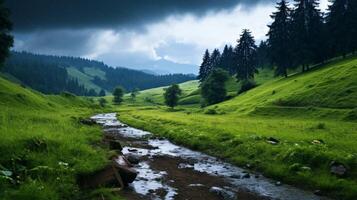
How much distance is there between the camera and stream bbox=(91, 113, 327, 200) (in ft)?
62.8

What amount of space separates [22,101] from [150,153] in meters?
49.5

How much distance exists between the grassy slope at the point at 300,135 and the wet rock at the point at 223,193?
17.6 ft

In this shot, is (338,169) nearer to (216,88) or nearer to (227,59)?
(216,88)

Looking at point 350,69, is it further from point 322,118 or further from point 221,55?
point 221,55

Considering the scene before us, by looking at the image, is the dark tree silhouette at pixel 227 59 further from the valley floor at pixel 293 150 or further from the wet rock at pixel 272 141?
the wet rock at pixel 272 141

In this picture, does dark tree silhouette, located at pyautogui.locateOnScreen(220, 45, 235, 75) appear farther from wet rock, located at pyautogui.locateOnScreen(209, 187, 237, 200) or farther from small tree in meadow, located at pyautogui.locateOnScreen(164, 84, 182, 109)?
wet rock, located at pyautogui.locateOnScreen(209, 187, 237, 200)

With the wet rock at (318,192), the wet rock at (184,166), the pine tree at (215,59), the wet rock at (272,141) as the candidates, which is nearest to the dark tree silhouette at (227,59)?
the pine tree at (215,59)

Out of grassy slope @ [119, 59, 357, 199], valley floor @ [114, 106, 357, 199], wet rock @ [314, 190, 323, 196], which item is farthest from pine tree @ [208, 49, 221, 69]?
wet rock @ [314, 190, 323, 196]

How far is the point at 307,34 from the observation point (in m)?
94.9

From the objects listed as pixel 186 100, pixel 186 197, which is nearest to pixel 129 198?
pixel 186 197

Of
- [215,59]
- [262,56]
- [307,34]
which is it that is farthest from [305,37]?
[215,59]

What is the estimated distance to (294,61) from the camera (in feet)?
310

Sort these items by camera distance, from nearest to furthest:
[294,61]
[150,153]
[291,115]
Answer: [150,153]
[291,115]
[294,61]

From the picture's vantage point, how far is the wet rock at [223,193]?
18995 mm
